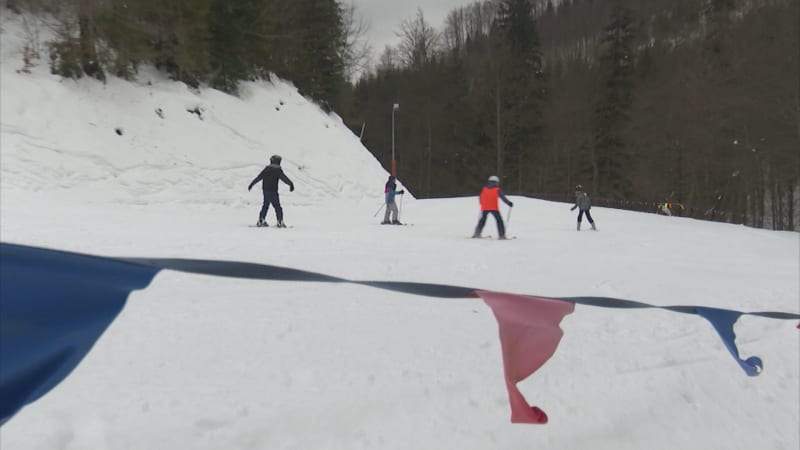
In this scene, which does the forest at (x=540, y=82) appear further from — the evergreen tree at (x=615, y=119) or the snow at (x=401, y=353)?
the snow at (x=401, y=353)

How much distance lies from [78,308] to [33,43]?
74.4ft

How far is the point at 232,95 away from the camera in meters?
25.5

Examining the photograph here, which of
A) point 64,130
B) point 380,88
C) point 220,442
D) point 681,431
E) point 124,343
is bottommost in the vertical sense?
point 681,431

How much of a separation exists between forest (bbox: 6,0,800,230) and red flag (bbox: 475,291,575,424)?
22.0 meters

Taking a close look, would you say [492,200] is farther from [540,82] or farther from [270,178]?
[540,82]

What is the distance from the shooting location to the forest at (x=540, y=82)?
22.6 metres

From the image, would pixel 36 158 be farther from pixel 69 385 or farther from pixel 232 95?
pixel 69 385

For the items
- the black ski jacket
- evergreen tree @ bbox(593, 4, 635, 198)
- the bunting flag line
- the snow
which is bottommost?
the snow

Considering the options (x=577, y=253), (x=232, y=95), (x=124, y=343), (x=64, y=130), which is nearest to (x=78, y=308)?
(x=124, y=343)

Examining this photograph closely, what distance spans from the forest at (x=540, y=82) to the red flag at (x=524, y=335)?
864 inches

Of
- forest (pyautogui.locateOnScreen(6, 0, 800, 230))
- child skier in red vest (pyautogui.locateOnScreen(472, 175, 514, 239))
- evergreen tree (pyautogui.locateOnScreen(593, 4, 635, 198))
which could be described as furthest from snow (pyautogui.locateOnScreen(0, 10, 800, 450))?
evergreen tree (pyautogui.locateOnScreen(593, 4, 635, 198))

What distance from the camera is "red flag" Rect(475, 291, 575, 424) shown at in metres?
2.13

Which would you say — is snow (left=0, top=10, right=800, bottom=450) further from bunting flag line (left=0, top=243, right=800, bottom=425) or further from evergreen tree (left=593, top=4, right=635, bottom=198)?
evergreen tree (left=593, top=4, right=635, bottom=198)

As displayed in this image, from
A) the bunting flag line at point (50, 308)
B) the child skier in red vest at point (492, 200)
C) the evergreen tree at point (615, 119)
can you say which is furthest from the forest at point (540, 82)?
the bunting flag line at point (50, 308)
